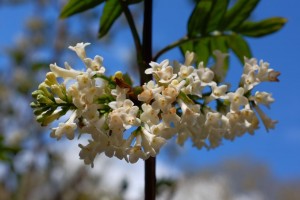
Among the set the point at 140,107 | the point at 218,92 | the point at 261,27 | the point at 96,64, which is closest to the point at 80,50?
the point at 96,64

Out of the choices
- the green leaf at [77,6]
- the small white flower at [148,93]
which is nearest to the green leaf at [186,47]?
the green leaf at [77,6]

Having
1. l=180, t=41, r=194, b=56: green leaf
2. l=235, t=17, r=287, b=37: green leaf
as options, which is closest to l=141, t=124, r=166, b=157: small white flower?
l=180, t=41, r=194, b=56: green leaf

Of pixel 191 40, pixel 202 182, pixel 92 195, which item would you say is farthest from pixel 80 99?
pixel 202 182

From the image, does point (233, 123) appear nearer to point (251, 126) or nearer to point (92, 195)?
point (251, 126)

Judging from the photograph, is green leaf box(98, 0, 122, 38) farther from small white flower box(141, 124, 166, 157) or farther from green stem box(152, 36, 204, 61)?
small white flower box(141, 124, 166, 157)

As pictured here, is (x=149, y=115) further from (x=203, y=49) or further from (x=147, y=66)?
(x=203, y=49)

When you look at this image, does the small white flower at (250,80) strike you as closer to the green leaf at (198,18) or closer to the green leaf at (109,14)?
the green leaf at (198,18)

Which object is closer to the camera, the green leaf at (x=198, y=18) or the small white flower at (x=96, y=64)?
the small white flower at (x=96, y=64)
